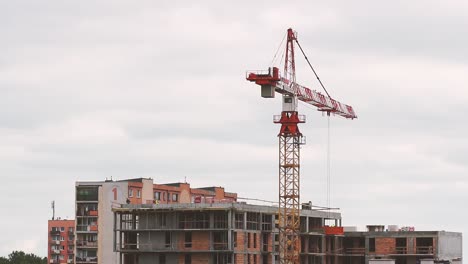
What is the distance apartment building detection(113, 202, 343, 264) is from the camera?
17200 centimetres

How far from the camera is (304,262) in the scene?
644ft

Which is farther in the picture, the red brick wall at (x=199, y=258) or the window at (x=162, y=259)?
the window at (x=162, y=259)

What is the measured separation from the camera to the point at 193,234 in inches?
6836

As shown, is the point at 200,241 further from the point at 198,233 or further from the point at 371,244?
the point at 371,244

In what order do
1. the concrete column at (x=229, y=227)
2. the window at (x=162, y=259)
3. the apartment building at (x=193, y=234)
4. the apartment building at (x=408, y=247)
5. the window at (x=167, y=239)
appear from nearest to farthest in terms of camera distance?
the concrete column at (x=229, y=227) → the apartment building at (x=193, y=234) → the window at (x=167, y=239) → the window at (x=162, y=259) → the apartment building at (x=408, y=247)

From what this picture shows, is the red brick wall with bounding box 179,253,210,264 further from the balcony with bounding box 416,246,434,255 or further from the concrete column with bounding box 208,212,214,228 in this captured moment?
the balcony with bounding box 416,246,434,255

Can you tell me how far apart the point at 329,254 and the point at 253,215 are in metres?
24.7

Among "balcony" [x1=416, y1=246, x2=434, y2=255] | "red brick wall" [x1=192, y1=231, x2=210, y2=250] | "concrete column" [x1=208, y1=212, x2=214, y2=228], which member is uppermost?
"concrete column" [x1=208, y1=212, x2=214, y2=228]

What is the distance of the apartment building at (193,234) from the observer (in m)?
172

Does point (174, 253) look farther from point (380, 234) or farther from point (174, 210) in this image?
point (380, 234)

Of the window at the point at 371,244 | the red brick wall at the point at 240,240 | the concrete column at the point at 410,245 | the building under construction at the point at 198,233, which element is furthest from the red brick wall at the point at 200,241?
the concrete column at the point at 410,245

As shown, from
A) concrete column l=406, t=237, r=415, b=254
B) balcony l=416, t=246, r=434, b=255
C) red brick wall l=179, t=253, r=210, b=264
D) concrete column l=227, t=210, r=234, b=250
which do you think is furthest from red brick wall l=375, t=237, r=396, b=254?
red brick wall l=179, t=253, r=210, b=264

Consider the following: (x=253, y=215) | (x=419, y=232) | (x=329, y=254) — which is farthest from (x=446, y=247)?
(x=253, y=215)

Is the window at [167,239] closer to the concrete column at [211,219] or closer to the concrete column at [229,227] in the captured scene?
the concrete column at [211,219]
